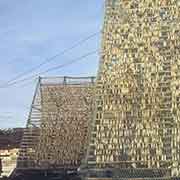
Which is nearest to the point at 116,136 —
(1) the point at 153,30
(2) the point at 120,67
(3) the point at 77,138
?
(2) the point at 120,67

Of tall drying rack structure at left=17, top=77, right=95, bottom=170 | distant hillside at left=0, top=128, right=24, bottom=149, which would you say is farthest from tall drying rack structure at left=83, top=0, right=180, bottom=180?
distant hillside at left=0, top=128, right=24, bottom=149

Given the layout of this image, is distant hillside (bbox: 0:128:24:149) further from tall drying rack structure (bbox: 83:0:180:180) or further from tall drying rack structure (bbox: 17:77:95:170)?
tall drying rack structure (bbox: 83:0:180:180)

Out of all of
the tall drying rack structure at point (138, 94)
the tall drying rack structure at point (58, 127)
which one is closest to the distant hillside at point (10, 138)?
the tall drying rack structure at point (58, 127)

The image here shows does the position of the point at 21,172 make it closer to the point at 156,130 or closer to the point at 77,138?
the point at 77,138

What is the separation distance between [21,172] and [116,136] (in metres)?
8.60

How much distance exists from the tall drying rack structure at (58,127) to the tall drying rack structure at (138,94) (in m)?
5.83

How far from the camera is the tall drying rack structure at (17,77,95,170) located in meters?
26.4

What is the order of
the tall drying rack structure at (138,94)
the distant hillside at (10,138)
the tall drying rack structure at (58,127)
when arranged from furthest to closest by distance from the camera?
the distant hillside at (10,138)
the tall drying rack structure at (58,127)
the tall drying rack structure at (138,94)

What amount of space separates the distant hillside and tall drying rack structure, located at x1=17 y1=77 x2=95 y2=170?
4.25 m

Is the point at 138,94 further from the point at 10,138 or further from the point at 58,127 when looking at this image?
the point at 10,138

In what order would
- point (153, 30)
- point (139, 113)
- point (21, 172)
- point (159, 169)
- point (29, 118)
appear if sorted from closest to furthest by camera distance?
1. point (159, 169)
2. point (139, 113)
3. point (153, 30)
4. point (21, 172)
5. point (29, 118)

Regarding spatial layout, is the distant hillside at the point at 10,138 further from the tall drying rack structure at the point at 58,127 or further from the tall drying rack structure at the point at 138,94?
the tall drying rack structure at the point at 138,94

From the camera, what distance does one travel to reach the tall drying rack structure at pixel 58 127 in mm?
26391

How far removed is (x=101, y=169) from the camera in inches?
740
